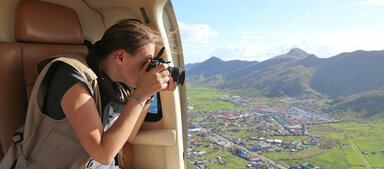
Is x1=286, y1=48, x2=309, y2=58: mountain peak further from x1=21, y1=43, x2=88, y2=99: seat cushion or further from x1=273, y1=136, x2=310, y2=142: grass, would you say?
x1=21, y1=43, x2=88, y2=99: seat cushion

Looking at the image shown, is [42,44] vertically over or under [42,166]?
over

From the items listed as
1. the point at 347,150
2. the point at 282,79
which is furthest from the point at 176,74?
the point at 282,79

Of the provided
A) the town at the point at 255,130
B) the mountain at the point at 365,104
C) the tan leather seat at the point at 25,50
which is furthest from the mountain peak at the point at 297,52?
the tan leather seat at the point at 25,50

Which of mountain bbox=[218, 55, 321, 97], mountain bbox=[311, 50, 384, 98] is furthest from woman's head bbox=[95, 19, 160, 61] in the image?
mountain bbox=[218, 55, 321, 97]

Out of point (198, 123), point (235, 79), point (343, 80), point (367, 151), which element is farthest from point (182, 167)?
point (235, 79)

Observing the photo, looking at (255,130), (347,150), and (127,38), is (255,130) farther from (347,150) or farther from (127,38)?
(127,38)

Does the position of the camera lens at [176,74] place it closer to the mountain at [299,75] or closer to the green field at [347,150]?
the green field at [347,150]

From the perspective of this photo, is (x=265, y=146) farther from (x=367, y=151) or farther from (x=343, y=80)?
(x=343, y=80)
